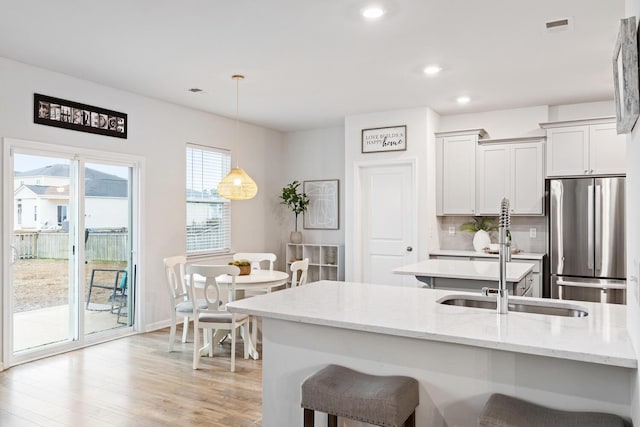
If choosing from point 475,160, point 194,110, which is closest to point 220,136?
point 194,110

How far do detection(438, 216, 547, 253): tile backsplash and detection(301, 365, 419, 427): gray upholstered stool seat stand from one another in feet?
14.6

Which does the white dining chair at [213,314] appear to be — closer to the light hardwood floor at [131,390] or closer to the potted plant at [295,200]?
the light hardwood floor at [131,390]

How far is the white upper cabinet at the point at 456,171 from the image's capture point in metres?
5.71

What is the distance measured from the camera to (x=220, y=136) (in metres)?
6.22

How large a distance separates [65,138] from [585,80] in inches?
206

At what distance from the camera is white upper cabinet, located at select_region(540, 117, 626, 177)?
16.0ft

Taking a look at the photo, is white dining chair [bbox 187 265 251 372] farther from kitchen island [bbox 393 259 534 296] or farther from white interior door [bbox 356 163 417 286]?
white interior door [bbox 356 163 417 286]

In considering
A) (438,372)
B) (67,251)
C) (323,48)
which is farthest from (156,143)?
(438,372)

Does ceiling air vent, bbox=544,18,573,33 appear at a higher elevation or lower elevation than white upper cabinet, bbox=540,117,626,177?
higher

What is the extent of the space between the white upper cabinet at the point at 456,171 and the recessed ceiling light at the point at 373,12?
9.87ft

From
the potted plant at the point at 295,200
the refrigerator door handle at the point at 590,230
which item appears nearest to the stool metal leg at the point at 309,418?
the refrigerator door handle at the point at 590,230

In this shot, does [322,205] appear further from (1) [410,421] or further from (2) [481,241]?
(1) [410,421]

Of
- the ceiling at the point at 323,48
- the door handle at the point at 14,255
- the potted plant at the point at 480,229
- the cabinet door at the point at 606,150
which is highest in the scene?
the ceiling at the point at 323,48

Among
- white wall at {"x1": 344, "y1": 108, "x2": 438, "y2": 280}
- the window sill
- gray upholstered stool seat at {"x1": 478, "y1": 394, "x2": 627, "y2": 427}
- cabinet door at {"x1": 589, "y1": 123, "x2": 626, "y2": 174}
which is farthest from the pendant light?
cabinet door at {"x1": 589, "y1": 123, "x2": 626, "y2": 174}
